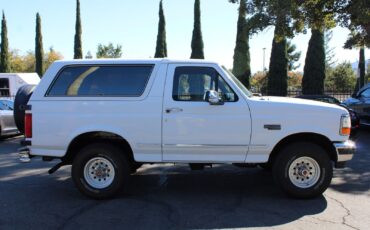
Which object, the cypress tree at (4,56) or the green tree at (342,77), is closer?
the cypress tree at (4,56)

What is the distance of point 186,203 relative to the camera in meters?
6.24

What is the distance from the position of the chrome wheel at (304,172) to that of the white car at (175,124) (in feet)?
0.05

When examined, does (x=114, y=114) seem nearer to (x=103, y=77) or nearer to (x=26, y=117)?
(x=103, y=77)

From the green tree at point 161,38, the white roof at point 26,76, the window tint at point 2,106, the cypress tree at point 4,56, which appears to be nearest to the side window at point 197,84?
the window tint at point 2,106

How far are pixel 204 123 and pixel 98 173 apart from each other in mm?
1758

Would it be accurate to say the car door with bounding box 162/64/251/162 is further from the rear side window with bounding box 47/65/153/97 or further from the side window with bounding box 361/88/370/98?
the side window with bounding box 361/88/370/98

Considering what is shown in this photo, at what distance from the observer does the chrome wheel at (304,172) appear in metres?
6.38

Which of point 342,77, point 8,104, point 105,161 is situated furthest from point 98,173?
point 342,77

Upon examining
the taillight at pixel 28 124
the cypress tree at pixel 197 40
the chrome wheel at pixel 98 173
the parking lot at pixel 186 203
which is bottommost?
the parking lot at pixel 186 203

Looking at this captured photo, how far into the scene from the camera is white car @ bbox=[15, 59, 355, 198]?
626 centimetres

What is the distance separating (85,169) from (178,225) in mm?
1921

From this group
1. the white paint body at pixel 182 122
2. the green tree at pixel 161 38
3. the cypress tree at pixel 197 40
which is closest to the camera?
the white paint body at pixel 182 122

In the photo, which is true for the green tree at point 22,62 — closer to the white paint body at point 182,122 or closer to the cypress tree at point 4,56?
the cypress tree at point 4,56

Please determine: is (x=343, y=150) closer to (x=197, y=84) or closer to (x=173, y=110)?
(x=197, y=84)
